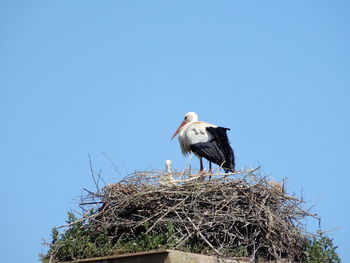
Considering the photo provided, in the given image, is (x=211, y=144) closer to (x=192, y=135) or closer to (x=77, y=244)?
(x=192, y=135)

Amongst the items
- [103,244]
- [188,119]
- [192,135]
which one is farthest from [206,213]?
[188,119]

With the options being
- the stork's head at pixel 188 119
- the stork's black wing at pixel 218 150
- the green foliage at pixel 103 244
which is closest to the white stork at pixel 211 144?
the stork's black wing at pixel 218 150

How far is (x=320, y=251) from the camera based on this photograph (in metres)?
8.09

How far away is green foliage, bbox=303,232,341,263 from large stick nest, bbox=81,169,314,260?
135 millimetres

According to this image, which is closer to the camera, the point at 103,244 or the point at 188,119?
the point at 103,244

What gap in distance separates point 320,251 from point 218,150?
91.5 inches

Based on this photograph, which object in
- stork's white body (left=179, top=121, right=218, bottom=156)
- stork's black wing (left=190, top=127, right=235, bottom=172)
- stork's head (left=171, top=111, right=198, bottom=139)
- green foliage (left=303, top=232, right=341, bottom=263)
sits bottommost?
green foliage (left=303, top=232, right=341, bottom=263)

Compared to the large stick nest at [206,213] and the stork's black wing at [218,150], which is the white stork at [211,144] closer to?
the stork's black wing at [218,150]

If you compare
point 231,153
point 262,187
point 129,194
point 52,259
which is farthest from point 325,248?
point 52,259

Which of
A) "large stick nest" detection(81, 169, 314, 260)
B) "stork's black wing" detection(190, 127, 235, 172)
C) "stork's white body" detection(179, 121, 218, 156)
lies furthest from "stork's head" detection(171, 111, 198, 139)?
"large stick nest" detection(81, 169, 314, 260)

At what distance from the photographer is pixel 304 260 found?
811cm

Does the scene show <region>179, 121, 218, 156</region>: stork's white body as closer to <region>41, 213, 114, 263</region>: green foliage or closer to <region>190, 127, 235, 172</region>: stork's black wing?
<region>190, 127, 235, 172</region>: stork's black wing

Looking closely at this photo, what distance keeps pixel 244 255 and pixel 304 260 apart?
121 cm

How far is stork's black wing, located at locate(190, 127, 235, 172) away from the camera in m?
9.44
